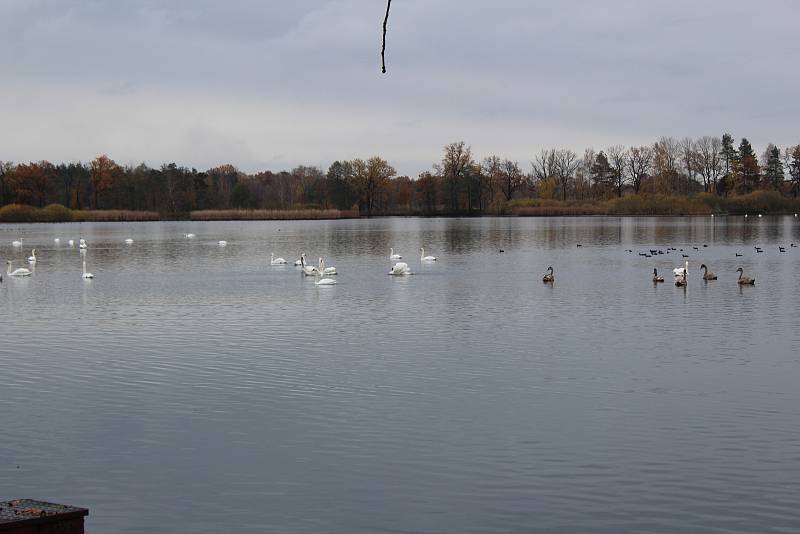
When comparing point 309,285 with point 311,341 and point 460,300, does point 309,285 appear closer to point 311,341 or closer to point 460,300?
point 460,300

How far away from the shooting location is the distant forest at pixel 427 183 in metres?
130

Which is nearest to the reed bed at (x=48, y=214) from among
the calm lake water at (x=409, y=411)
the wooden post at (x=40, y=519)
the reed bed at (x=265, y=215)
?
the reed bed at (x=265, y=215)

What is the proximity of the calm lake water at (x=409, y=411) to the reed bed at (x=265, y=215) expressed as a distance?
85.5 meters

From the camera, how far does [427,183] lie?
13512 centimetres

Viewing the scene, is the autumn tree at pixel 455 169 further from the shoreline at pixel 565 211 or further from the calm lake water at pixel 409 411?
the calm lake water at pixel 409 411

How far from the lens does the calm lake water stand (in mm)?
9688

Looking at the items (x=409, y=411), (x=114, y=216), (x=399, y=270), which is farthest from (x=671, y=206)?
(x=409, y=411)

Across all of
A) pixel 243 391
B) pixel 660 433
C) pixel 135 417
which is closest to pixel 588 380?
pixel 660 433

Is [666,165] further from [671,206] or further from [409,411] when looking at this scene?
[409,411]

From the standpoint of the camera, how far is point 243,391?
594 inches

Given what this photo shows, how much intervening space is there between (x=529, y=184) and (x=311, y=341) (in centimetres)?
13403

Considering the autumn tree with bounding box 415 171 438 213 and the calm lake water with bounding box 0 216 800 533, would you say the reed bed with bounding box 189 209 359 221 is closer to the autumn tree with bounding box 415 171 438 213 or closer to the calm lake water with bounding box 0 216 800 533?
the autumn tree with bounding box 415 171 438 213

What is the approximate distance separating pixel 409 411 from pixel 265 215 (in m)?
103

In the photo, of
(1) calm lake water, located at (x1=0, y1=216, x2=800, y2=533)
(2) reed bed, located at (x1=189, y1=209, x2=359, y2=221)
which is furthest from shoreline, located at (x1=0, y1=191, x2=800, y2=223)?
(1) calm lake water, located at (x1=0, y1=216, x2=800, y2=533)
